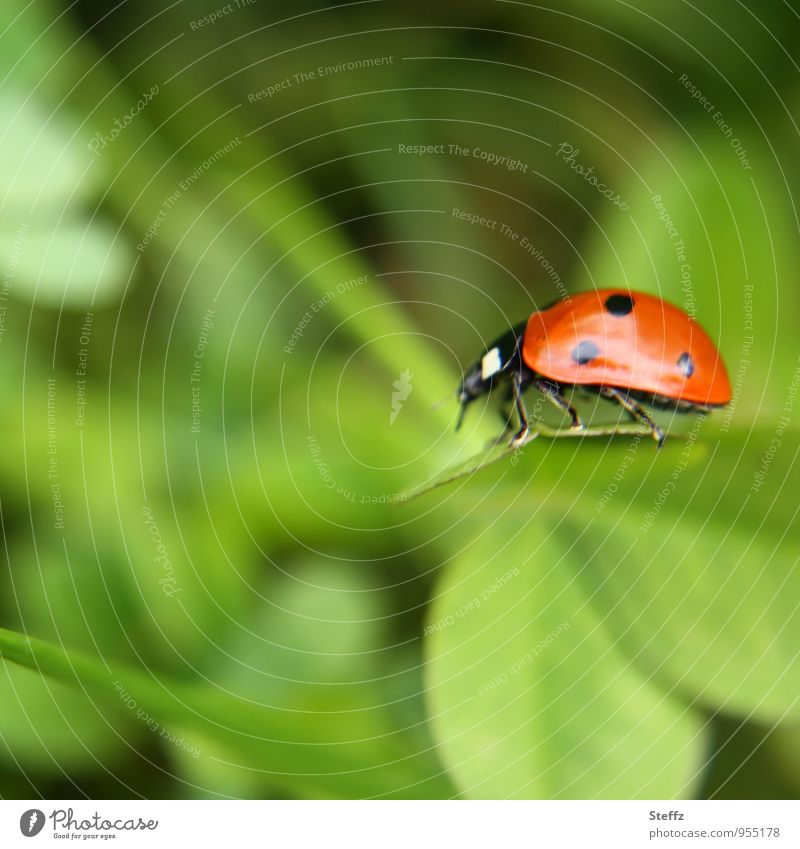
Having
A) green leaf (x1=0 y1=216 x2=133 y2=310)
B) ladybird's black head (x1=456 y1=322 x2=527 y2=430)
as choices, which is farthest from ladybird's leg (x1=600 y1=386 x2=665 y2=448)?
green leaf (x1=0 y1=216 x2=133 y2=310)

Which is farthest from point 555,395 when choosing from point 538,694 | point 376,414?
point 538,694

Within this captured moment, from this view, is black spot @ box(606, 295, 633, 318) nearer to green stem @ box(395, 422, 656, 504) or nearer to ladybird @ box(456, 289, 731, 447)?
ladybird @ box(456, 289, 731, 447)

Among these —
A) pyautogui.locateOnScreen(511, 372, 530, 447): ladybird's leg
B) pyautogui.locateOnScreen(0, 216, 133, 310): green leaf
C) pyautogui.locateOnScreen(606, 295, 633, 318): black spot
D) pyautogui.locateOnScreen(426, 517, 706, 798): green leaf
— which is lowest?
pyautogui.locateOnScreen(426, 517, 706, 798): green leaf

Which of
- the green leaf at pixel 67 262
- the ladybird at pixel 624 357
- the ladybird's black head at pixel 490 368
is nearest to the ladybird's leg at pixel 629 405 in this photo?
the ladybird at pixel 624 357

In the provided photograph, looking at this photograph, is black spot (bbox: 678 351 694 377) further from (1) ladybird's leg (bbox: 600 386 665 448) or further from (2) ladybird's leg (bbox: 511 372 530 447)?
(2) ladybird's leg (bbox: 511 372 530 447)

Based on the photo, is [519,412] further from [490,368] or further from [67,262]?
[67,262]

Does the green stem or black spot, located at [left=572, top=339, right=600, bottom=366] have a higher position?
black spot, located at [left=572, top=339, right=600, bottom=366]
